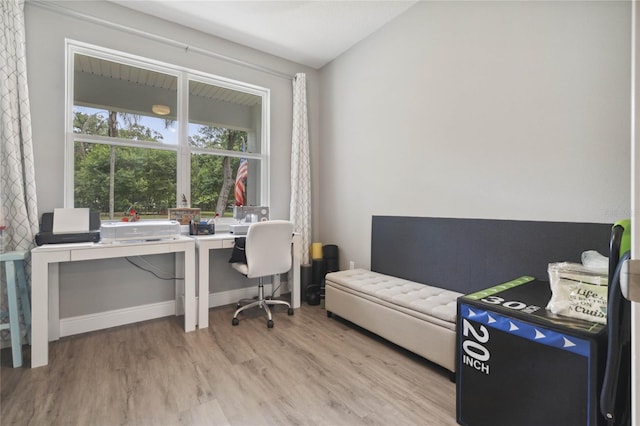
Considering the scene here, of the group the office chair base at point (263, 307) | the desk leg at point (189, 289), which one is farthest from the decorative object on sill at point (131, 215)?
the office chair base at point (263, 307)

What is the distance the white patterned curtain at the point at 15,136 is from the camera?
84.0 inches

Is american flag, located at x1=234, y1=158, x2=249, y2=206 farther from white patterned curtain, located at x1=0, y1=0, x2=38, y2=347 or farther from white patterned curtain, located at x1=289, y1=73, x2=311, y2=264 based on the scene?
white patterned curtain, located at x1=0, y1=0, x2=38, y2=347

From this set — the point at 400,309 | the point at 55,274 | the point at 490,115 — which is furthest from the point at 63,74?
the point at 490,115

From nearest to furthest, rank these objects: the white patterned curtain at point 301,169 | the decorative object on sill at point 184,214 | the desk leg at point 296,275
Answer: the decorative object on sill at point 184,214 → the desk leg at point 296,275 → the white patterned curtain at point 301,169

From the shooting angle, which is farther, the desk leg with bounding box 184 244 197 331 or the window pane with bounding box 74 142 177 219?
the window pane with bounding box 74 142 177 219

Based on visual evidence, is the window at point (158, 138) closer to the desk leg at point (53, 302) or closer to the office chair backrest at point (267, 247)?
the desk leg at point (53, 302)

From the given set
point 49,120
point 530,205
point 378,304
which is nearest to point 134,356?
point 378,304

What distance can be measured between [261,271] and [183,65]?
2290mm

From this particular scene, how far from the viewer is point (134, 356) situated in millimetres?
2117

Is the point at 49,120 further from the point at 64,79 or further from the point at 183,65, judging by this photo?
the point at 183,65

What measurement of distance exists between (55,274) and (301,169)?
2565 millimetres

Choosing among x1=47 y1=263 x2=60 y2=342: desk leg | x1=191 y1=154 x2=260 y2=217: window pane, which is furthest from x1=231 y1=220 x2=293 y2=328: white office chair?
x1=47 y1=263 x2=60 y2=342: desk leg

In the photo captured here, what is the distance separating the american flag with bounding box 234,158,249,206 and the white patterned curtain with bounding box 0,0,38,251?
1750mm

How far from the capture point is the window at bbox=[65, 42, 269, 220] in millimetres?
2643
